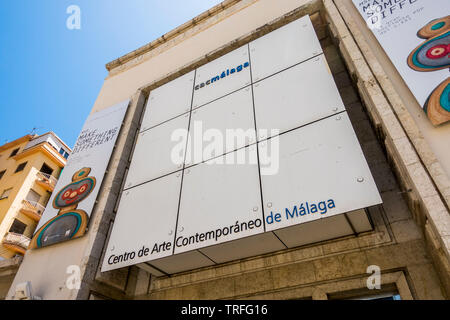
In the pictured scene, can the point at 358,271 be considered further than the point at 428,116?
Yes

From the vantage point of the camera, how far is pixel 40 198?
2586 cm

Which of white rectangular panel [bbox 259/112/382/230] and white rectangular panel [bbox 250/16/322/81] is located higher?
Answer: white rectangular panel [bbox 250/16/322/81]

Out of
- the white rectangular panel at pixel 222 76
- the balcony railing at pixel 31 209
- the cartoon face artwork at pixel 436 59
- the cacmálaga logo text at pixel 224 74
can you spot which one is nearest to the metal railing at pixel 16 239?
the balcony railing at pixel 31 209

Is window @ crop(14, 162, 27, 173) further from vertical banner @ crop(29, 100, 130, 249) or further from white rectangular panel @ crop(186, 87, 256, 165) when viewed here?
white rectangular panel @ crop(186, 87, 256, 165)

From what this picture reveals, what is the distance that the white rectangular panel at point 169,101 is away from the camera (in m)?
8.59

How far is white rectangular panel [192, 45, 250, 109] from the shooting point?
25.7 feet

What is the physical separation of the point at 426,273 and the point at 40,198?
29.2 meters

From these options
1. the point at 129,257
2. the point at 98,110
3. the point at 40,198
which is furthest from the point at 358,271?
the point at 40,198

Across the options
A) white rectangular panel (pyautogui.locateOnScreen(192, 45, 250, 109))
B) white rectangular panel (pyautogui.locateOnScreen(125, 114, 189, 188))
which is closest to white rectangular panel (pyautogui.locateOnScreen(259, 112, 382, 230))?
white rectangular panel (pyautogui.locateOnScreen(125, 114, 189, 188))

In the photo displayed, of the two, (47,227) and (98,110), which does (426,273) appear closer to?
(47,227)

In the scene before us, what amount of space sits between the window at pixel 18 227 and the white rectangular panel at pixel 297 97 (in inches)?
963

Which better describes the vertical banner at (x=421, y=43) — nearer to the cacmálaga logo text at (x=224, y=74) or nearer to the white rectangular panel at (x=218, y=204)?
the white rectangular panel at (x=218, y=204)

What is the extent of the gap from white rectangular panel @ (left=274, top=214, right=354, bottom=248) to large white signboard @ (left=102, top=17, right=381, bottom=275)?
0.06ft
